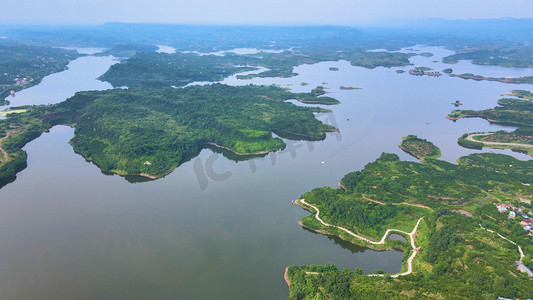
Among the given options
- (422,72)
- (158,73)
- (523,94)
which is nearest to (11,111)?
(158,73)

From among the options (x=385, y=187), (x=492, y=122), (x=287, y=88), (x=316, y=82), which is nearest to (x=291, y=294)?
(x=385, y=187)

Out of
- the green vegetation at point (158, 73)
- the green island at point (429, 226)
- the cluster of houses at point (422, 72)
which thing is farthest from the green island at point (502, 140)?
the green vegetation at point (158, 73)

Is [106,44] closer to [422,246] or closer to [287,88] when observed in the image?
[287,88]

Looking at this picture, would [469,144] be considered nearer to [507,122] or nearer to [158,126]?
[507,122]

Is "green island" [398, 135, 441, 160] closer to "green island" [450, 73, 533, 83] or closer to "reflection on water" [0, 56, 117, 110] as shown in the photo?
"green island" [450, 73, 533, 83]

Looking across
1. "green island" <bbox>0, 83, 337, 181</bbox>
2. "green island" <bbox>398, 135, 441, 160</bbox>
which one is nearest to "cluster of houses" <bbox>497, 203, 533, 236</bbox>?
"green island" <bbox>398, 135, 441, 160</bbox>

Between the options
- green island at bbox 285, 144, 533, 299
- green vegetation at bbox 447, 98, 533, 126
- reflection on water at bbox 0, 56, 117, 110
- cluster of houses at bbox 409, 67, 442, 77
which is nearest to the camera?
green island at bbox 285, 144, 533, 299

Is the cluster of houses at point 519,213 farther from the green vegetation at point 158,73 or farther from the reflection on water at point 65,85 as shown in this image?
the reflection on water at point 65,85
